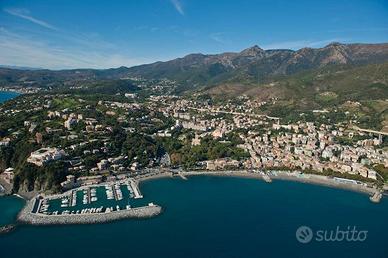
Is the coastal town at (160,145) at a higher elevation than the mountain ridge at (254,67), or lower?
lower

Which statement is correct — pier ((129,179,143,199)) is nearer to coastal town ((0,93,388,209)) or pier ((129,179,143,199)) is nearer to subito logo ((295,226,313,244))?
coastal town ((0,93,388,209))

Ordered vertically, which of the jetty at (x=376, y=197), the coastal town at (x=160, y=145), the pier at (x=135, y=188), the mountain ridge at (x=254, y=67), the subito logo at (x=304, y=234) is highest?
the mountain ridge at (x=254, y=67)

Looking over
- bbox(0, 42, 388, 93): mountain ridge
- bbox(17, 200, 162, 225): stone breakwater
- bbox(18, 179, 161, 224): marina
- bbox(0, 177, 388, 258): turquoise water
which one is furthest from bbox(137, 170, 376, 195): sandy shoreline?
bbox(0, 42, 388, 93): mountain ridge

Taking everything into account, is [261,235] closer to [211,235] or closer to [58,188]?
[211,235]

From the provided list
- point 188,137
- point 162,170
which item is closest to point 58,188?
point 162,170

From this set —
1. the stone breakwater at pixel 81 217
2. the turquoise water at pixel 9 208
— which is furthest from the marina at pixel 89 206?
the turquoise water at pixel 9 208

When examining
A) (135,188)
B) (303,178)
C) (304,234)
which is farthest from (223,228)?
(303,178)

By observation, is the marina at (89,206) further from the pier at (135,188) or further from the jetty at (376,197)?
the jetty at (376,197)
